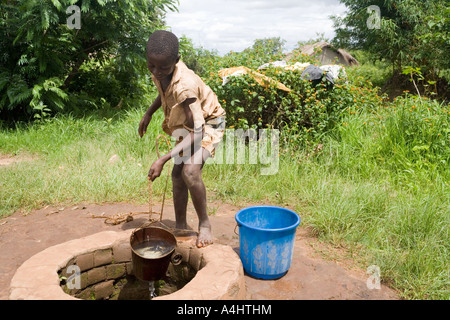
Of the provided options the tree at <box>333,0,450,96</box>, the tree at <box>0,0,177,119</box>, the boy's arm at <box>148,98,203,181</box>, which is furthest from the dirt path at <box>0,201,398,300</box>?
the tree at <box>333,0,450,96</box>

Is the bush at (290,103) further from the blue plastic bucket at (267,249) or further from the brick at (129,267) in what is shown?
the brick at (129,267)

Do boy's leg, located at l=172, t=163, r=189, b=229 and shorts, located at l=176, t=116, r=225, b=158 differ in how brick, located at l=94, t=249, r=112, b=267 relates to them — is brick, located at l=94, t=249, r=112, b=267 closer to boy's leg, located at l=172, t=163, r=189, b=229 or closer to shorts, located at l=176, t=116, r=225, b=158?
boy's leg, located at l=172, t=163, r=189, b=229

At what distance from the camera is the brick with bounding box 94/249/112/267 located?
2.55 m

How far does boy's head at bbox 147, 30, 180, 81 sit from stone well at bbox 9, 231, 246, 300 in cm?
120

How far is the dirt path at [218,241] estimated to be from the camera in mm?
2525

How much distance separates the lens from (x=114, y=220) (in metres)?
3.43

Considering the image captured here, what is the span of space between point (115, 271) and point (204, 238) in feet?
2.21

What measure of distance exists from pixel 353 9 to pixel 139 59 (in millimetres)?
10377

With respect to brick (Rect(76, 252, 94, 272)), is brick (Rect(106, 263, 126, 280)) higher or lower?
lower

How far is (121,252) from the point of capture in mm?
2648

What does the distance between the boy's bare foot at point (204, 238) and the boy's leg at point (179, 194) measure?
34 cm

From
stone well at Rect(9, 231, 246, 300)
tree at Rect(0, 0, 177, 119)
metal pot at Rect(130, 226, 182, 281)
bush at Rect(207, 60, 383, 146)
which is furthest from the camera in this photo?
tree at Rect(0, 0, 177, 119)
